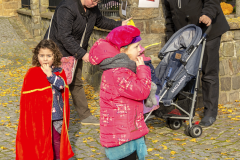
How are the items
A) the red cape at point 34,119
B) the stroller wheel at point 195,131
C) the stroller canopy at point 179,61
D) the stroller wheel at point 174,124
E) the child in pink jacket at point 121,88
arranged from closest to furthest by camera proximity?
the child in pink jacket at point 121,88 → the red cape at point 34,119 → the stroller canopy at point 179,61 → the stroller wheel at point 195,131 → the stroller wheel at point 174,124

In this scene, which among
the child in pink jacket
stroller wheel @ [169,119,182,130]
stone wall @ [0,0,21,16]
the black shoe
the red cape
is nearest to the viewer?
the child in pink jacket

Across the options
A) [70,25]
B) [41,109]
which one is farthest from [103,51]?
[70,25]

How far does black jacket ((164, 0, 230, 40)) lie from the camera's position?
5000mm

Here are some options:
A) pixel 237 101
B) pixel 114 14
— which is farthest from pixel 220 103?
pixel 114 14

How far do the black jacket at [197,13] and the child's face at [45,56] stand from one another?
2381 millimetres

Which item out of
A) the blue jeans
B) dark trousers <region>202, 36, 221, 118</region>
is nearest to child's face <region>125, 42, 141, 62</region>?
the blue jeans

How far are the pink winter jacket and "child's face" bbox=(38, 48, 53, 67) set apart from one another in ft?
2.42

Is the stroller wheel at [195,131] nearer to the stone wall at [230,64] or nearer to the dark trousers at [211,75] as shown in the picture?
the dark trousers at [211,75]

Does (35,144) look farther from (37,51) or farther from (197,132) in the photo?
(197,132)

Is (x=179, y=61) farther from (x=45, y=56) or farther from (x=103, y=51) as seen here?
(x=103, y=51)

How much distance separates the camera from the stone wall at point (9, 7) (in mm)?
19875

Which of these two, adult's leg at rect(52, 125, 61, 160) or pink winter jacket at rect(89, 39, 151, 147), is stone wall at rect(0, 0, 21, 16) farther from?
pink winter jacket at rect(89, 39, 151, 147)

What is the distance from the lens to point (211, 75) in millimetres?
5578

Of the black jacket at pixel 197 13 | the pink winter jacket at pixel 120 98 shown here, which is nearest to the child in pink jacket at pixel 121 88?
the pink winter jacket at pixel 120 98
